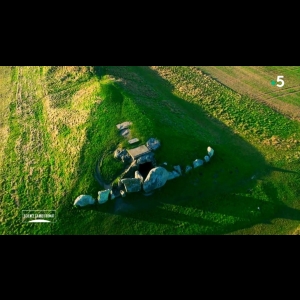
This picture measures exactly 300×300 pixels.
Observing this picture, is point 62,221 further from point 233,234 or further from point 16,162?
point 233,234

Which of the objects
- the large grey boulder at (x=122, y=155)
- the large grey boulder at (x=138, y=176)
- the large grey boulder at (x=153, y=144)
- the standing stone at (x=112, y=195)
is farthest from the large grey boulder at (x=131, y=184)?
the large grey boulder at (x=153, y=144)

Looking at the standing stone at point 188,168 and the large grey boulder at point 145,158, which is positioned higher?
the large grey boulder at point 145,158

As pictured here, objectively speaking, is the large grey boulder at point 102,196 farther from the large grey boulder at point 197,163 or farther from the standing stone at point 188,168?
the large grey boulder at point 197,163

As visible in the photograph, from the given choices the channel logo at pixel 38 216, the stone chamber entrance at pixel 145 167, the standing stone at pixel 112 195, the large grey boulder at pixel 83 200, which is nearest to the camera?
the channel logo at pixel 38 216

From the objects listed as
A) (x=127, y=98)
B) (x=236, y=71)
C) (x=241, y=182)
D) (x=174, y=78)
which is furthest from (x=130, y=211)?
(x=236, y=71)

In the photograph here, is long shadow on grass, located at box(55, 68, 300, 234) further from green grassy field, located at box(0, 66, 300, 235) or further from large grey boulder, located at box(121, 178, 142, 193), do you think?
large grey boulder, located at box(121, 178, 142, 193)

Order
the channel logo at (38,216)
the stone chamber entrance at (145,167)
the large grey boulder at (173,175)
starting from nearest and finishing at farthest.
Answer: the channel logo at (38,216) < the large grey boulder at (173,175) < the stone chamber entrance at (145,167)

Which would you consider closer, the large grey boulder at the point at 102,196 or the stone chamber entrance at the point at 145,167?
the large grey boulder at the point at 102,196
